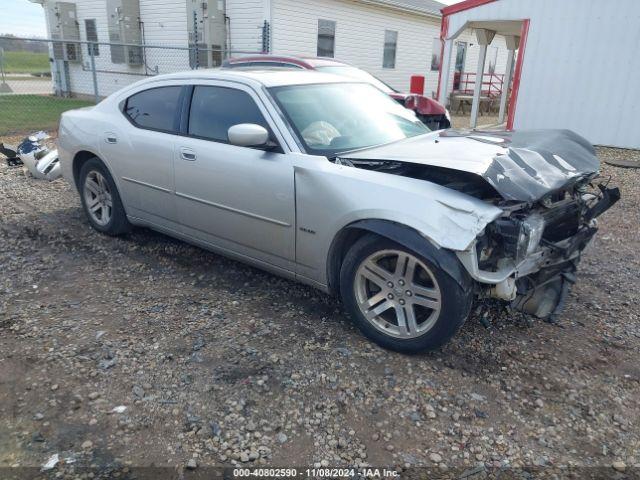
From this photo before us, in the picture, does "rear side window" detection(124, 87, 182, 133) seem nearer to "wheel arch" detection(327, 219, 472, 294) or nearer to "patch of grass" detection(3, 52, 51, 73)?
"wheel arch" detection(327, 219, 472, 294)

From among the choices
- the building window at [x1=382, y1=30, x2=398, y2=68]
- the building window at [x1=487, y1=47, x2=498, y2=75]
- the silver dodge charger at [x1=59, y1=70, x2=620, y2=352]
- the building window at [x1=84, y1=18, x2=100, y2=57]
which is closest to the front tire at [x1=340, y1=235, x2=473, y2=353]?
the silver dodge charger at [x1=59, y1=70, x2=620, y2=352]

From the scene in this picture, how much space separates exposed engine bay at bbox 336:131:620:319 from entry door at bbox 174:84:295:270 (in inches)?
20.5

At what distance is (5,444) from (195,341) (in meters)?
1.16

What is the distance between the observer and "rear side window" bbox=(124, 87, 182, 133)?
14.2 feet

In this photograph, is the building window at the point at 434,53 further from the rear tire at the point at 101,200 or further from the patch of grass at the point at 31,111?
the rear tire at the point at 101,200

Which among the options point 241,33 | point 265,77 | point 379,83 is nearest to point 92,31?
point 241,33

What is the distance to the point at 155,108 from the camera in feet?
14.7

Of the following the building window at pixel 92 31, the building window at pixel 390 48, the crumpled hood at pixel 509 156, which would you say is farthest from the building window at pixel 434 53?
the crumpled hood at pixel 509 156

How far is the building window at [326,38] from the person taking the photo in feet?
53.1

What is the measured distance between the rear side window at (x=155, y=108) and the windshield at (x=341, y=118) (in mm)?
1038

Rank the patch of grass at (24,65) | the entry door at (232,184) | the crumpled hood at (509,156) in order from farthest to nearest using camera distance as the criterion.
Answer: the patch of grass at (24,65)
the entry door at (232,184)
the crumpled hood at (509,156)

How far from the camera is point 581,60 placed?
10.7 m

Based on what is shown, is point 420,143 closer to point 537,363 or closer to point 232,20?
point 537,363

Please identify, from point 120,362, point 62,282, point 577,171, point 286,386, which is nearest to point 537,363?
point 577,171
